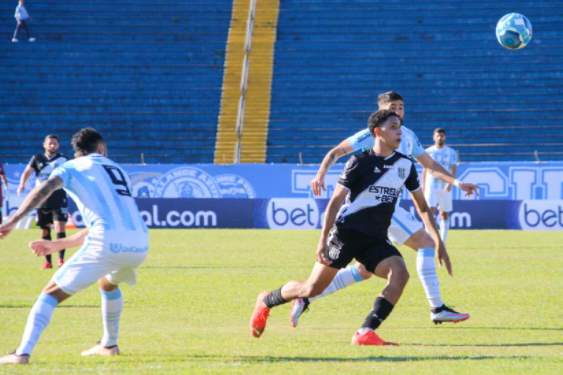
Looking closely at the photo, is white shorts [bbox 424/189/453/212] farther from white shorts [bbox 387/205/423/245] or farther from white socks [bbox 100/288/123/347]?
white socks [bbox 100/288/123/347]

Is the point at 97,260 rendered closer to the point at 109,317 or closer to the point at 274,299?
the point at 109,317

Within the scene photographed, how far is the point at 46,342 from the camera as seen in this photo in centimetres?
1020

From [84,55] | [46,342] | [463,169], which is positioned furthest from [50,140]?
[84,55]

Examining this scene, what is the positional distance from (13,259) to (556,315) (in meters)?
11.9

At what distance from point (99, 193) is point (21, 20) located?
34030mm

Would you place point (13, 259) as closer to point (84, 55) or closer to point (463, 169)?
point (463, 169)

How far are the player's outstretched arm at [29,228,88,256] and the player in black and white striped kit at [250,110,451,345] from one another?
207cm

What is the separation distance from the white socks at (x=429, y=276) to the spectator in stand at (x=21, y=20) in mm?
31807

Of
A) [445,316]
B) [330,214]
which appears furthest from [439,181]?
[330,214]

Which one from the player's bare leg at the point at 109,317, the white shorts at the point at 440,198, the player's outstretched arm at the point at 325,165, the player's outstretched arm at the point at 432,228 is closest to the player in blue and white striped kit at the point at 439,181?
the white shorts at the point at 440,198

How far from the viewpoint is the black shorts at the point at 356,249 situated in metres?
9.84

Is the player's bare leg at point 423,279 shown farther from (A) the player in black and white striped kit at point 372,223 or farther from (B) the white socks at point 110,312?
(B) the white socks at point 110,312

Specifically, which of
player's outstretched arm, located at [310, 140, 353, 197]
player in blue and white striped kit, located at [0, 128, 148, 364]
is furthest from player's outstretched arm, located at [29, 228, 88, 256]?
player's outstretched arm, located at [310, 140, 353, 197]

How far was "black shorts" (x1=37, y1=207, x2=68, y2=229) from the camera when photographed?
19.9m
